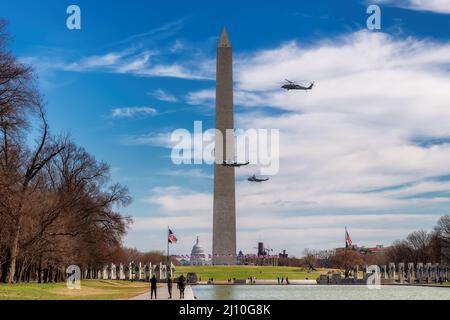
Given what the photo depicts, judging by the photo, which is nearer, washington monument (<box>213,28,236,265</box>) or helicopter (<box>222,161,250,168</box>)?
helicopter (<box>222,161,250,168</box>)

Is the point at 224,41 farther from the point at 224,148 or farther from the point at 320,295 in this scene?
the point at 320,295

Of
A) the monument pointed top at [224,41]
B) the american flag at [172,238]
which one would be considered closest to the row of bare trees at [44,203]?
the american flag at [172,238]

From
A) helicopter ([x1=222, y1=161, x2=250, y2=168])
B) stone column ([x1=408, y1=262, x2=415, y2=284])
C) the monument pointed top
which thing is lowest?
stone column ([x1=408, y1=262, x2=415, y2=284])

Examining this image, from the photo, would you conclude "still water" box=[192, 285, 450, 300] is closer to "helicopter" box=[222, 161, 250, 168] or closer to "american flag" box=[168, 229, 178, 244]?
"american flag" box=[168, 229, 178, 244]

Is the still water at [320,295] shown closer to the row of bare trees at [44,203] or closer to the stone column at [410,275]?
the row of bare trees at [44,203]

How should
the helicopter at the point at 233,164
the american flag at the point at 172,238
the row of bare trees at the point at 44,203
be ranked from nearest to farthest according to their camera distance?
1. the row of bare trees at the point at 44,203
2. the american flag at the point at 172,238
3. the helicopter at the point at 233,164

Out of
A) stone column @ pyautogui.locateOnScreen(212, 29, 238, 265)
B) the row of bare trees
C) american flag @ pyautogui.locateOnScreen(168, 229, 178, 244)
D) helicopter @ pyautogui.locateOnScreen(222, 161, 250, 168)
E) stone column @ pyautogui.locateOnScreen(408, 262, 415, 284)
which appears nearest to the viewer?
the row of bare trees

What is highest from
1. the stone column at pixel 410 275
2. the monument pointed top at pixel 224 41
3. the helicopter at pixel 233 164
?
the monument pointed top at pixel 224 41

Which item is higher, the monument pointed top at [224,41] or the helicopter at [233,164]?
the monument pointed top at [224,41]

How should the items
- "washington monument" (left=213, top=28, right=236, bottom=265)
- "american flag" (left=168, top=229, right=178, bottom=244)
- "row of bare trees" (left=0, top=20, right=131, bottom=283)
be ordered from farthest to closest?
"washington monument" (left=213, top=28, right=236, bottom=265) < "american flag" (left=168, top=229, right=178, bottom=244) < "row of bare trees" (left=0, top=20, right=131, bottom=283)

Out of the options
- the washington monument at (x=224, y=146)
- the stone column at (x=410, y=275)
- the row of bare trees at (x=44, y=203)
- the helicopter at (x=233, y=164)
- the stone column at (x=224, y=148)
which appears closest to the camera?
the row of bare trees at (x=44, y=203)

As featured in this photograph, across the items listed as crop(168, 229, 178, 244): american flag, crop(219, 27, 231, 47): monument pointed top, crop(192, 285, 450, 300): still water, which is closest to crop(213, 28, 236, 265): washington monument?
→ crop(219, 27, 231, 47): monument pointed top
